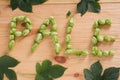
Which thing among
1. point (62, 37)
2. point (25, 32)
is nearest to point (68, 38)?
point (62, 37)

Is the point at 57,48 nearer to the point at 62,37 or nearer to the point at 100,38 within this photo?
the point at 62,37

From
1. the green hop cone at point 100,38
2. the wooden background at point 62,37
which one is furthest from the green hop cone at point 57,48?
the green hop cone at point 100,38

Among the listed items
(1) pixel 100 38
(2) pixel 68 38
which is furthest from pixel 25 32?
(1) pixel 100 38

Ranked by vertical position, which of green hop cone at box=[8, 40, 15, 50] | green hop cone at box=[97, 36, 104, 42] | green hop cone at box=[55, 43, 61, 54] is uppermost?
green hop cone at box=[97, 36, 104, 42]

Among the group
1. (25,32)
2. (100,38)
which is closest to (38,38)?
(25,32)

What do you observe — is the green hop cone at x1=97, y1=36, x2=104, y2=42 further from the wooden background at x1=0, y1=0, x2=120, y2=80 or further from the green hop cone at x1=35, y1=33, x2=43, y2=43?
the green hop cone at x1=35, y1=33, x2=43, y2=43

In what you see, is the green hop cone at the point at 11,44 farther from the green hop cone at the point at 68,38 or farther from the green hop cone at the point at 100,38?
the green hop cone at the point at 100,38

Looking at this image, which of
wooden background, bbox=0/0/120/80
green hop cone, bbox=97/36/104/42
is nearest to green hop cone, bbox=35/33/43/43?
wooden background, bbox=0/0/120/80

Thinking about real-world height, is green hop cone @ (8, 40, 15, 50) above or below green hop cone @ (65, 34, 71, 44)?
below
